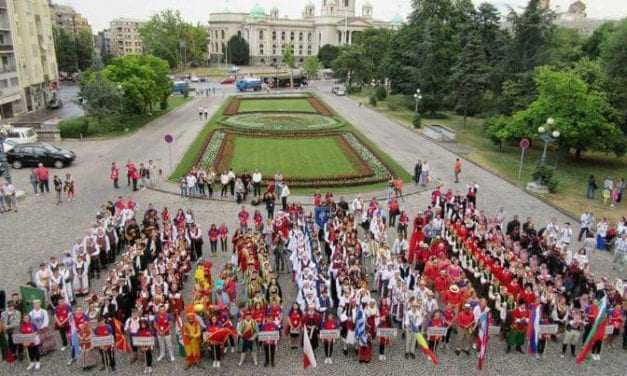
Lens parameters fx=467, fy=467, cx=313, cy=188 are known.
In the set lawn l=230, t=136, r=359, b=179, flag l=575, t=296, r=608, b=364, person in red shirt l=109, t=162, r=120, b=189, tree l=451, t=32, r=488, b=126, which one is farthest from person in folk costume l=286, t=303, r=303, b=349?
tree l=451, t=32, r=488, b=126

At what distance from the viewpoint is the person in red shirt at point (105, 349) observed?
32.8 ft

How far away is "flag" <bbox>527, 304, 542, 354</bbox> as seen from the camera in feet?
36.1

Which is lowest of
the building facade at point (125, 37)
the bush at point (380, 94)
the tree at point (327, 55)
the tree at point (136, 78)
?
the bush at point (380, 94)

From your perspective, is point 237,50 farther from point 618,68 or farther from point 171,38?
point 618,68

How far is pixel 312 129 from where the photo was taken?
39.0 metres

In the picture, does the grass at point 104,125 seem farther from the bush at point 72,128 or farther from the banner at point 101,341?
the banner at point 101,341

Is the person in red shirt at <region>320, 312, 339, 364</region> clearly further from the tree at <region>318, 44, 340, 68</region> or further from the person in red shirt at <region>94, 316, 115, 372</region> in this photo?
the tree at <region>318, 44, 340, 68</region>

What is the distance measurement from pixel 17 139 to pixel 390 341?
3080cm

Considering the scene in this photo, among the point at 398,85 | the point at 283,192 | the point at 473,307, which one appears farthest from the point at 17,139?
the point at 398,85

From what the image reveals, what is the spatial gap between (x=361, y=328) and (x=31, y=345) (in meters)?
7.26

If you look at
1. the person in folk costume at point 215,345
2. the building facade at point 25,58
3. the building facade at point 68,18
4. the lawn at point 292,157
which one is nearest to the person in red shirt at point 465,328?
the person in folk costume at point 215,345

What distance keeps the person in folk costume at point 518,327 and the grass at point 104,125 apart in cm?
3289

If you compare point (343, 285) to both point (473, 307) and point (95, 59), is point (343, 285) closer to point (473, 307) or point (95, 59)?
point (473, 307)

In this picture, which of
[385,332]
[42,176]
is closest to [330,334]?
[385,332]
